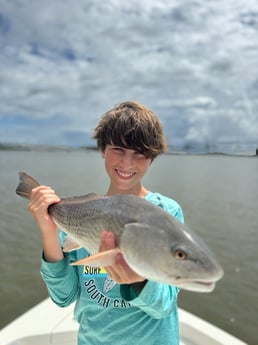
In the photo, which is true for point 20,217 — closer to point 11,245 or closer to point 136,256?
point 11,245

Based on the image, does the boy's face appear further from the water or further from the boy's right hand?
the water

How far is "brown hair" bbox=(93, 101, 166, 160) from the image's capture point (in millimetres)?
2762

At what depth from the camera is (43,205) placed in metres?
2.42

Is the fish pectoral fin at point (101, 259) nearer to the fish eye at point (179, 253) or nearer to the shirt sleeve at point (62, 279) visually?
the fish eye at point (179, 253)

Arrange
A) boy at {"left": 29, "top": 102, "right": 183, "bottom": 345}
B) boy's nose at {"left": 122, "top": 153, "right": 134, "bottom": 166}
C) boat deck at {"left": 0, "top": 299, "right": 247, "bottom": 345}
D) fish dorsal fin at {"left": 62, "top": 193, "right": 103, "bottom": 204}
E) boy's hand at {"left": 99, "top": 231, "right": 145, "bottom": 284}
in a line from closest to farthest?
boy's hand at {"left": 99, "top": 231, "right": 145, "bottom": 284} < fish dorsal fin at {"left": 62, "top": 193, "right": 103, "bottom": 204} < boy at {"left": 29, "top": 102, "right": 183, "bottom": 345} < boy's nose at {"left": 122, "top": 153, "right": 134, "bottom": 166} < boat deck at {"left": 0, "top": 299, "right": 247, "bottom": 345}

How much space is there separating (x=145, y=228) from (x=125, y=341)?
128cm

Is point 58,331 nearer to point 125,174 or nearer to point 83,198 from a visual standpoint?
point 125,174

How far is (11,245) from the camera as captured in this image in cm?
1130

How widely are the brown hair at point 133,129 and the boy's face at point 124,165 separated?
0.04m

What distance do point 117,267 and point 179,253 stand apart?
356 millimetres

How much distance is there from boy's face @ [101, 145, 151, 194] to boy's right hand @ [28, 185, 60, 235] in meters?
0.57

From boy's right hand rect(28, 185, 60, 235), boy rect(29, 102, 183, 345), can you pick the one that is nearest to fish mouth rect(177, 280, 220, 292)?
boy rect(29, 102, 183, 345)

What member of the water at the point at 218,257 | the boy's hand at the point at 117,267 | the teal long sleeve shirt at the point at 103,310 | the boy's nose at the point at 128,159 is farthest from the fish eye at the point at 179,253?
the water at the point at 218,257

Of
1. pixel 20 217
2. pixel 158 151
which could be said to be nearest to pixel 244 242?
pixel 20 217
